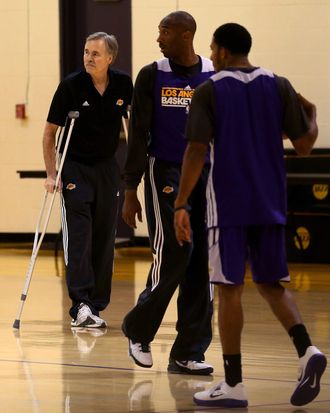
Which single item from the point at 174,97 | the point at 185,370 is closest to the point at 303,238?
the point at 185,370

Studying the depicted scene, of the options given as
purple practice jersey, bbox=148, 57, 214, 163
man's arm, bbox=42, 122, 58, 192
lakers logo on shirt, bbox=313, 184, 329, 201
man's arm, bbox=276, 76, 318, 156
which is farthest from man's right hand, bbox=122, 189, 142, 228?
lakers logo on shirt, bbox=313, 184, 329, 201

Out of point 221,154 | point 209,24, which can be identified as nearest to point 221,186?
point 221,154

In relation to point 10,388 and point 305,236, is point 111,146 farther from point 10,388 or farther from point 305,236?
point 305,236

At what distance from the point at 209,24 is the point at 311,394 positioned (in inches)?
315

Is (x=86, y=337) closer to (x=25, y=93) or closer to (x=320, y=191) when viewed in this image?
(x=320, y=191)

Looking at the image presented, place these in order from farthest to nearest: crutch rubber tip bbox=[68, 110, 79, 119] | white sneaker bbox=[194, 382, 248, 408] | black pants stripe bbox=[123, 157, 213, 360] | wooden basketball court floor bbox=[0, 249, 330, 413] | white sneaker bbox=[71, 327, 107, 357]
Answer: crutch rubber tip bbox=[68, 110, 79, 119], white sneaker bbox=[71, 327, 107, 357], black pants stripe bbox=[123, 157, 213, 360], wooden basketball court floor bbox=[0, 249, 330, 413], white sneaker bbox=[194, 382, 248, 408]

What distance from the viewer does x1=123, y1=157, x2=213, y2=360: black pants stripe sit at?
5.52m

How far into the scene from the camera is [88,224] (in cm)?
735

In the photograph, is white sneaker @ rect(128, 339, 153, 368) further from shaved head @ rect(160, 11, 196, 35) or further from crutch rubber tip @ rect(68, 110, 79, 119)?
crutch rubber tip @ rect(68, 110, 79, 119)

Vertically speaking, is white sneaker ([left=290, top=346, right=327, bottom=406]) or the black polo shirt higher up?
the black polo shirt

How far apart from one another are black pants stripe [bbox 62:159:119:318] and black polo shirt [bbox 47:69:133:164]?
90mm

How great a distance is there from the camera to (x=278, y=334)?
6.88m

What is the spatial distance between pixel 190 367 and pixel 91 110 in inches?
88.1

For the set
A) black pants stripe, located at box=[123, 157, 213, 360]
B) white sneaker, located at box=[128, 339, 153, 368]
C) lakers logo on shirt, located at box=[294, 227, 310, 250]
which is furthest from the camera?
lakers logo on shirt, located at box=[294, 227, 310, 250]
